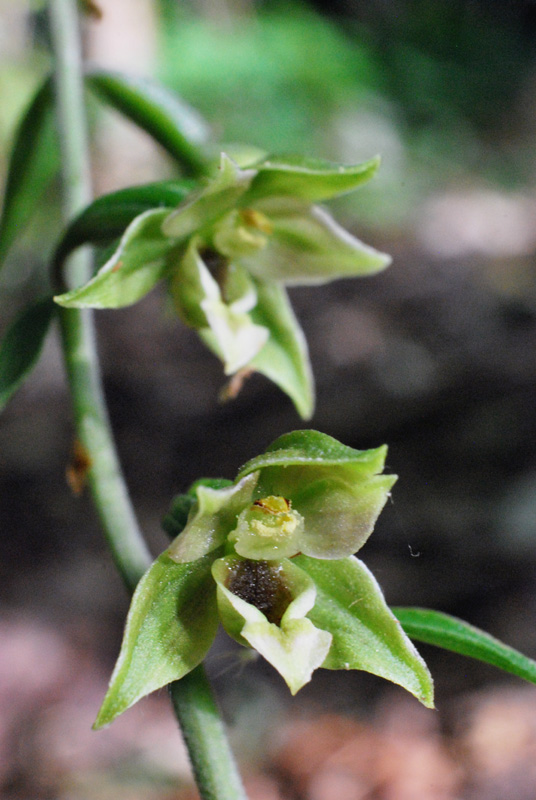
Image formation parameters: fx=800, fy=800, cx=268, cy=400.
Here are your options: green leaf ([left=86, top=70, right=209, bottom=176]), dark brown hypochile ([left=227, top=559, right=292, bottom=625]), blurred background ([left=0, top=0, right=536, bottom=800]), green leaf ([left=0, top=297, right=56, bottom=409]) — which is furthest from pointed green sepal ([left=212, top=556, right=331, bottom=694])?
green leaf ([left=86, top=70, right=209, bottom=176])

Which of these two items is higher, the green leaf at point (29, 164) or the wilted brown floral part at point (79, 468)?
the green leaf at point (29, 164)

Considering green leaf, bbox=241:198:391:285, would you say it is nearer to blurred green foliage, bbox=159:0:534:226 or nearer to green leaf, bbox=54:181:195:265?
green leaf, bbox=54:181:195:265

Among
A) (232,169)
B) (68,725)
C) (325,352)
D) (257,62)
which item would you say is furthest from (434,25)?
(232,169)

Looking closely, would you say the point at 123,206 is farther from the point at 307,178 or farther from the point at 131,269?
the point at 307,178

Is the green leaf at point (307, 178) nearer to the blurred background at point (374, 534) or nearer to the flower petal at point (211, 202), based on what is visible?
the flower petal at point (211, 202)

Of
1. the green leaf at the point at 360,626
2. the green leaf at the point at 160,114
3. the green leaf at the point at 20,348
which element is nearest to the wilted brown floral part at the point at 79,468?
the green leaf at the point at 20,348

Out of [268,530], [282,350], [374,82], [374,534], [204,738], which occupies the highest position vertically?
[268,530]

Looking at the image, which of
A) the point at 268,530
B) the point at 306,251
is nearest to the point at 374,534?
the point at 306,251
